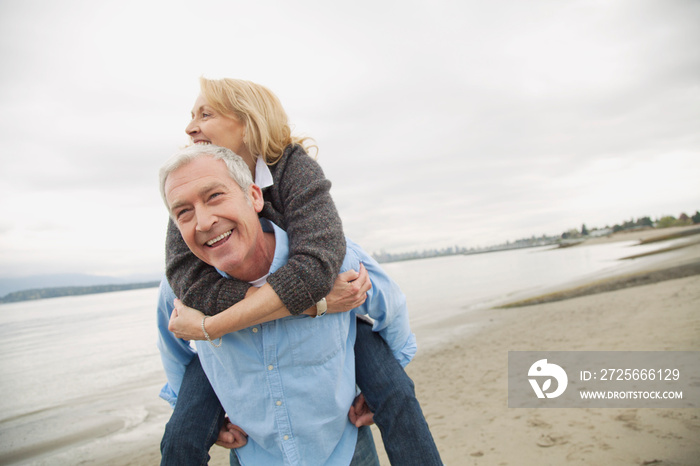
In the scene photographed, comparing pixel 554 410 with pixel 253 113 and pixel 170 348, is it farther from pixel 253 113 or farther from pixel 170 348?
pixel 253 113

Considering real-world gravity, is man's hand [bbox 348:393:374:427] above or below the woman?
below

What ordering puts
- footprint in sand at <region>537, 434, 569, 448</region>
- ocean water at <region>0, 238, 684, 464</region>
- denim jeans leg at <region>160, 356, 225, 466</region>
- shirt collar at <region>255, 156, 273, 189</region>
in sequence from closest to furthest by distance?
denim jeans leg at <region>160, 356, 225, 466</region> → shirt collar at <region>255, 156, 273, 189</region> → footprint in sand at <region>537, 434, 569, 448</region> → ocean water at <region>0, 238, 684, 464</region>

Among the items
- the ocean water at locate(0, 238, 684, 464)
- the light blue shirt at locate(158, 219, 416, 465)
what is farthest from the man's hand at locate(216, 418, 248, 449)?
the ocean water at locate(0, 238, 684, 464)

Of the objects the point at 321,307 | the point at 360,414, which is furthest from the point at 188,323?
→ the point at 360,414

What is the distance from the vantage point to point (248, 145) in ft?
7.40

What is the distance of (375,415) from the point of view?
1.99 metres

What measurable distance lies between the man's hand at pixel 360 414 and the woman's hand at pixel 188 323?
0.86m

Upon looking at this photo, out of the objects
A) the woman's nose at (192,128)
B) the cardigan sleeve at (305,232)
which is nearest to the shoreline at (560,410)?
the cardigan sleeve at (305,232)

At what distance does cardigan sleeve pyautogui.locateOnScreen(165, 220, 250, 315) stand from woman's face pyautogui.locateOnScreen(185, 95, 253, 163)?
0.63 m

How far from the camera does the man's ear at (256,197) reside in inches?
77.0

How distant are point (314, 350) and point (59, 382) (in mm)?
13670

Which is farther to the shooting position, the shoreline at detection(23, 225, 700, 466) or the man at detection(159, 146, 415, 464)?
the shoreline at detection(23, 225, 700, 466)

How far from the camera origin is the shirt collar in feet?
6.93

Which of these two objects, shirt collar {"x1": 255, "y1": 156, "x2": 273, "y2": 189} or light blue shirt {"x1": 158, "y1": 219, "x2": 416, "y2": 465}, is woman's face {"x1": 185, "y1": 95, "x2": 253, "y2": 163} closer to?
shirt collar {"x1": 255, "y1": 156, "x2": 273, "y2": 189}
